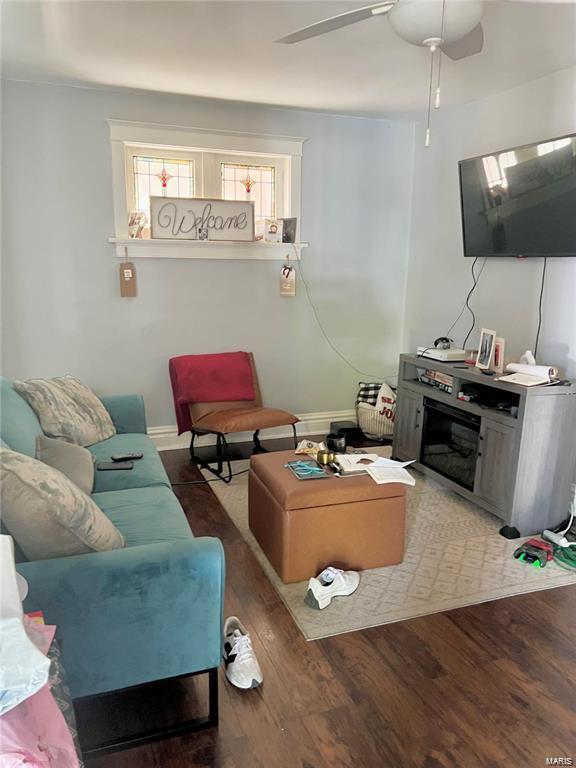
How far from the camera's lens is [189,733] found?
1.63 metres

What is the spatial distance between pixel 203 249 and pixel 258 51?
1484 mm

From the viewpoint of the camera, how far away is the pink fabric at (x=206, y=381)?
12.7 ft

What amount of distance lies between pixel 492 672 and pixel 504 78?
3.17m

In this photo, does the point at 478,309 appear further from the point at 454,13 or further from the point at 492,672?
the point at 492,672

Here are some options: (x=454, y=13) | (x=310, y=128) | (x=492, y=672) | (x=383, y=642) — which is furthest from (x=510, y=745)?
(x=310, y=128)

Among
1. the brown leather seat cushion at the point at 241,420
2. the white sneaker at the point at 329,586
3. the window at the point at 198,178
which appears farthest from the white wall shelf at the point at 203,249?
the white sneaker at the point at 329,586

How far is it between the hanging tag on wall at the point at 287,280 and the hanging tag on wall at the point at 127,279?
3.70 ft

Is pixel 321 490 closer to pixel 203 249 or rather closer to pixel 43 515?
pixel 43 515

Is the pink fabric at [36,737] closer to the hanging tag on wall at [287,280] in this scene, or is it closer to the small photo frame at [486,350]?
the small photo frame at [486,350]

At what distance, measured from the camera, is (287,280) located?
4242 millimetres

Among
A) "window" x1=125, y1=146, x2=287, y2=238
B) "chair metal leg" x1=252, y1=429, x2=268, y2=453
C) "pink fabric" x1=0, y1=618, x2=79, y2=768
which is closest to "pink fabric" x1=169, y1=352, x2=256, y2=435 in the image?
"chair metal leg" x1=252, y1=429, x2=268, y2=453

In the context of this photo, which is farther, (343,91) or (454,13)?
(343,91)

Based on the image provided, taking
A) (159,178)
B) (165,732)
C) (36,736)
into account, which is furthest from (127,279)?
(36,736)

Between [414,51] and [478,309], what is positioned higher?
[414,51]
